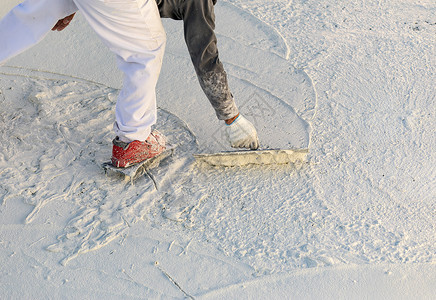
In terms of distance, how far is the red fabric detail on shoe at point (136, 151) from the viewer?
7.27 ft

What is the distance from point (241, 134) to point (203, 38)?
18.3 inches

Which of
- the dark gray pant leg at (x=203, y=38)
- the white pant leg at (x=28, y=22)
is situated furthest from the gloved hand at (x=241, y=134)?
the white pant leg at (x=28, y=22)

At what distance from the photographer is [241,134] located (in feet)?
7.23

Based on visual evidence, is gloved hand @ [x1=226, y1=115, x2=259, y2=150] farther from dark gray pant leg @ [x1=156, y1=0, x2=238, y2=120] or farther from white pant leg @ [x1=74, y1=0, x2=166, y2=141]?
white pant leg @ [x1=74, y1=0, x2=166, y2=141]

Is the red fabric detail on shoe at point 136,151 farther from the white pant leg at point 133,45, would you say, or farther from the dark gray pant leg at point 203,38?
the dark gray pant leg at point 203,38

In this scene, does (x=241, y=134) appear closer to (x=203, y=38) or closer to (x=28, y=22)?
(x=203, y=38)

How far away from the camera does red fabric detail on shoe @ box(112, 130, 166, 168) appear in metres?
2.22

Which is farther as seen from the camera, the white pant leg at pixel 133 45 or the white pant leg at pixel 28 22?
the white pant leg at pixel 28 22

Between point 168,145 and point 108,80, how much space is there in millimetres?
692

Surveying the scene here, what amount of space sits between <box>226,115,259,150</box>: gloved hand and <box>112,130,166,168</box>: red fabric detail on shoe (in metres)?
0.35

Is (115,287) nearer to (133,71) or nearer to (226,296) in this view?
(226,296)

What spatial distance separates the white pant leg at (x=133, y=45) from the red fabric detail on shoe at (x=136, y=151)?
0.08m

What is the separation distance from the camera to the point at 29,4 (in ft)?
6.59

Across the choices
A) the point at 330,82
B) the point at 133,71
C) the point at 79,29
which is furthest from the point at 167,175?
the point at 79,29
